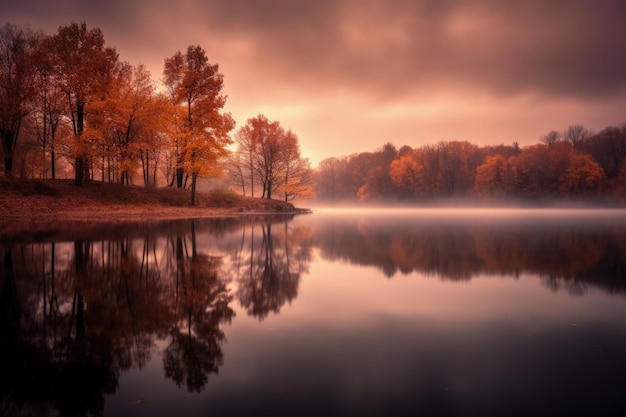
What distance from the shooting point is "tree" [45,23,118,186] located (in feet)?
90.2

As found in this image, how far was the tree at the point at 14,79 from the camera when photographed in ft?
88.5

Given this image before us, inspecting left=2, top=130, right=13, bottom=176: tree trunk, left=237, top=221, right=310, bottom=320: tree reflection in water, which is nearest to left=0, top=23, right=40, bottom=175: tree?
left=2, top=130, right=13, bottom=176: tree trunk

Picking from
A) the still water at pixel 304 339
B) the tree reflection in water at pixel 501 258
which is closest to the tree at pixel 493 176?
the tree reflection in water at pixel 501 258

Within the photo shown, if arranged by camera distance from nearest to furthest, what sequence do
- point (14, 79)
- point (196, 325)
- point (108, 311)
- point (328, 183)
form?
point (196, 325) < point (108, 311) < point (14, 79) < point (328, 183)

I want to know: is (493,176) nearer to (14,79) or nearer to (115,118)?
(115,118)

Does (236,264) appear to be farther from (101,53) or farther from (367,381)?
(101,53)

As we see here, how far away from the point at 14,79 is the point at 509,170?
304ft

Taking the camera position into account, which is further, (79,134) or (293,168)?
(293,168)

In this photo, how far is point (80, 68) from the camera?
A: 27484mm

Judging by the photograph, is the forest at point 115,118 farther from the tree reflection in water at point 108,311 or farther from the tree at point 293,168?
the tree reflection in water at point 108,311

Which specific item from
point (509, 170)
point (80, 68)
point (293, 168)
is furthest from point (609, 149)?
point (80, 68)

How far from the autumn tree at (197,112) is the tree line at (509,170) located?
6764cm

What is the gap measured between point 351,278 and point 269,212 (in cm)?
3740

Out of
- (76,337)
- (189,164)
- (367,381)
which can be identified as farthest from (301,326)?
(189,164)
